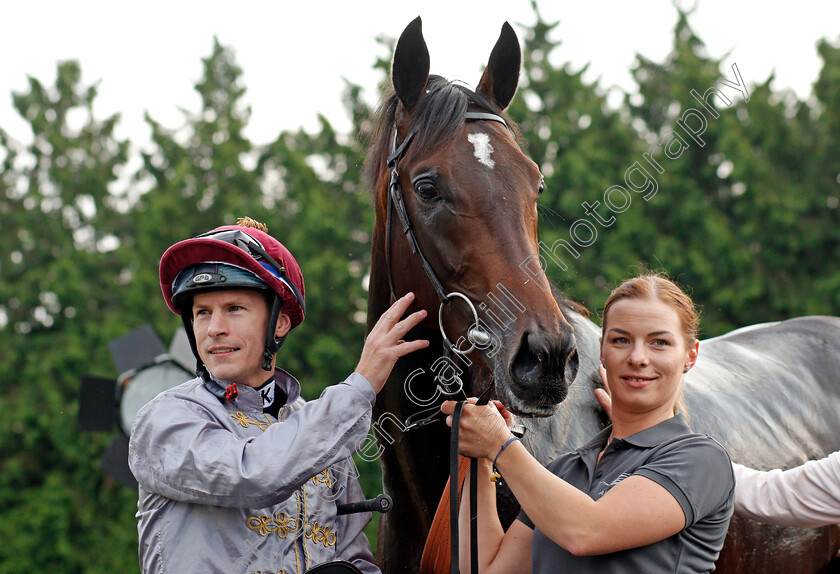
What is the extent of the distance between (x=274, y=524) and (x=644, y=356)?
3.65ft

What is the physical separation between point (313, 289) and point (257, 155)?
4.34 metres

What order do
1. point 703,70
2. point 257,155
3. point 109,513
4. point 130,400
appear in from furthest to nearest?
point 257,155
point 109,513
point 703,70
point 130,400

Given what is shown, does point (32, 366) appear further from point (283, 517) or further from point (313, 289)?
point (283, 517)

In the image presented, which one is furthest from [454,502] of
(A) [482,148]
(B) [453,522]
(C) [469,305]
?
(A) [482,148]

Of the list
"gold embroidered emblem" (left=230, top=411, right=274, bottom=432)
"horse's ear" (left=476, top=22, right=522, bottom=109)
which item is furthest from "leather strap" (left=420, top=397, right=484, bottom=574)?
"horse's ear" (left=476, top=22, right=522, bottom=109)

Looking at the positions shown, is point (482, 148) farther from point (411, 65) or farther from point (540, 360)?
point (540, 360)

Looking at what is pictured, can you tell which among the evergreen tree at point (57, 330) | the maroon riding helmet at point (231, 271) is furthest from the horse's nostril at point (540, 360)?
the evergreen tree at point (57, 330)

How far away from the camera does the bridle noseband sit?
2.28 m

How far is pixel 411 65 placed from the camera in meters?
2.70

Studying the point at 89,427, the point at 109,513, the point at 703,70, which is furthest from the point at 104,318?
the point at 703,70

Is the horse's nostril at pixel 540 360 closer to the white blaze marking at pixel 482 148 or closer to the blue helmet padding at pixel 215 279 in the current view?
the white blaze marking at pixel 482 148

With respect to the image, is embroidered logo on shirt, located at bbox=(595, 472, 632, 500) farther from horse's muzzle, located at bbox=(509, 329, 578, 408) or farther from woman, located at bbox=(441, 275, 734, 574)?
horse's muzzle, located at bbox=(509, 329, 578, 408)

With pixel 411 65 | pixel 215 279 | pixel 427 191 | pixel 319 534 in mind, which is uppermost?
pixel 411 65

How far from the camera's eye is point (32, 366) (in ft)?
42.0
